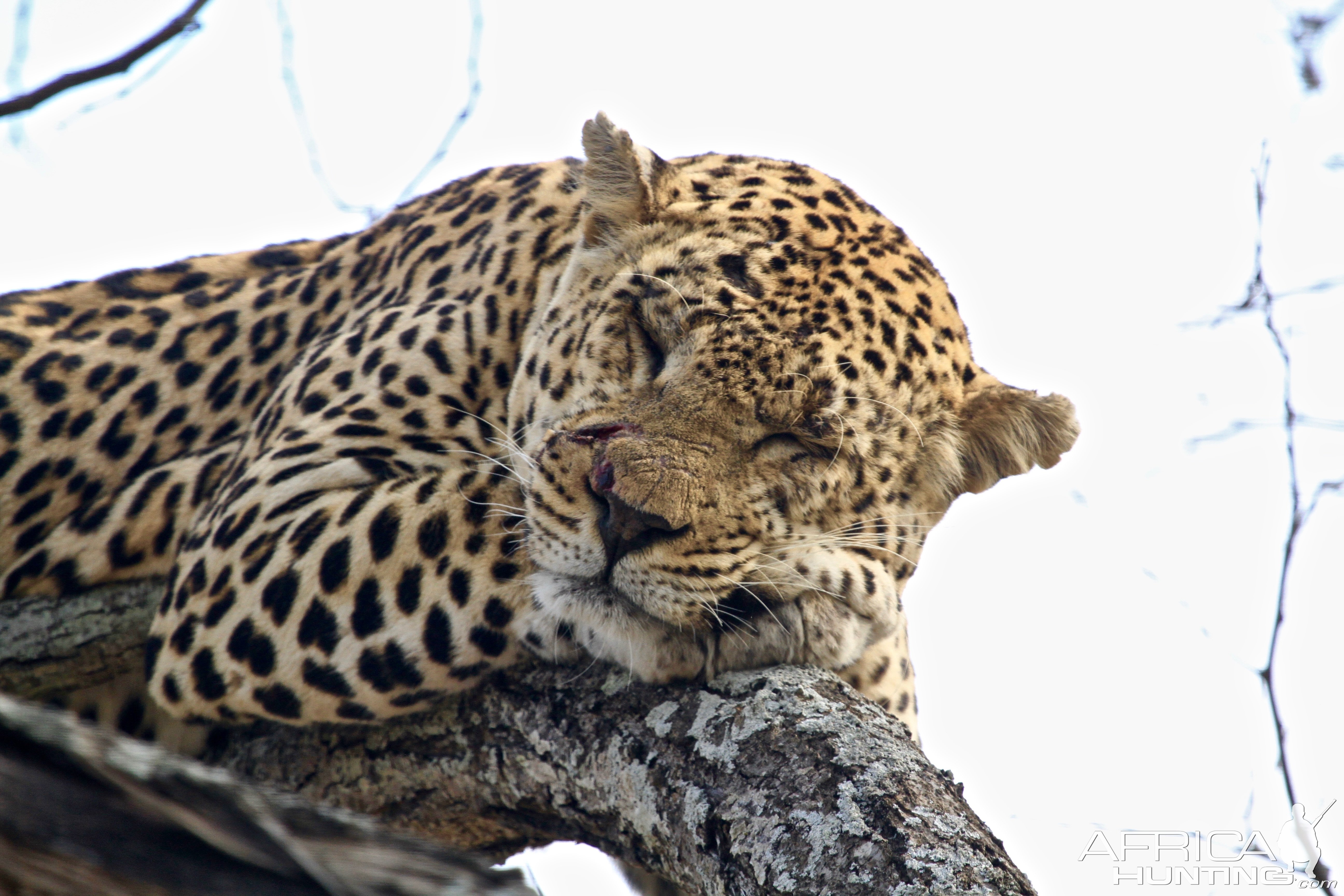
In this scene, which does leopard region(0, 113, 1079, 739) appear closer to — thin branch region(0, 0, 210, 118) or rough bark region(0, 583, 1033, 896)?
rough bark region(0, 583, 1033, 896)

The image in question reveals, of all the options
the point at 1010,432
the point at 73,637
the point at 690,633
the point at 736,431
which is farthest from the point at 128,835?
the point at 73,637

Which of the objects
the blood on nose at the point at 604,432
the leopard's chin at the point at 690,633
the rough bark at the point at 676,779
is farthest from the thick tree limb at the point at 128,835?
the blood on nose at the point at 604,432

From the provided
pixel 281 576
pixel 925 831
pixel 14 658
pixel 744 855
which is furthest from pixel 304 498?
pixel 925 831

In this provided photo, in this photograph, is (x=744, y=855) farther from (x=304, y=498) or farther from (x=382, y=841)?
(x=304, y=498)

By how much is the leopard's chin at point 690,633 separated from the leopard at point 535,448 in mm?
11

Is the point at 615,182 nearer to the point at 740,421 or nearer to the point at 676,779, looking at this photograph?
the point at 740,421

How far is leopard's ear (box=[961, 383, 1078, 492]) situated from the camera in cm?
549

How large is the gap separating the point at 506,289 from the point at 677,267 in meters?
1.24

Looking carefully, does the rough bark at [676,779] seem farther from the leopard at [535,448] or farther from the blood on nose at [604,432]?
the blood on nose at [604,432]

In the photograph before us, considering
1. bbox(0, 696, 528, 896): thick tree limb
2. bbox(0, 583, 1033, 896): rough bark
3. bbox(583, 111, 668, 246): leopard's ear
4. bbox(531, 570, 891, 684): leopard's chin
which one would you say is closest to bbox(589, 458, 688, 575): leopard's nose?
bbox(531, 570, 891, 684): leopard's chin

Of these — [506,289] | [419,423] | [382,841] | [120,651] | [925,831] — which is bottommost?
[382,841]

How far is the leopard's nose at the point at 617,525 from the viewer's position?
14.6 feet

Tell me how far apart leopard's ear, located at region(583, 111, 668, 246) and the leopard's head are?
0.01 meters

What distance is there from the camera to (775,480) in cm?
483
